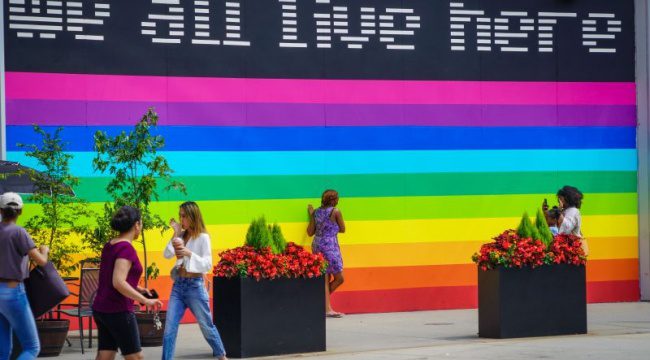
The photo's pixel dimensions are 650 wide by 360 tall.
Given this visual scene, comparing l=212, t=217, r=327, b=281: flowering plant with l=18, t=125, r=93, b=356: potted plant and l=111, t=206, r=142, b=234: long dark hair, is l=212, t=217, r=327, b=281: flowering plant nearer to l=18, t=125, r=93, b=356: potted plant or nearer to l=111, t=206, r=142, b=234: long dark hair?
l=18, t=125, r=93, b=356: potted plant

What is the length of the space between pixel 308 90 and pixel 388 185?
1815mm

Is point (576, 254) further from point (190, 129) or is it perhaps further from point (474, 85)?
point (190, 129)

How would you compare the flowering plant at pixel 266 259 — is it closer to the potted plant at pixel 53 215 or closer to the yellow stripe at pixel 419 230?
the potted plant at pixel 53 215

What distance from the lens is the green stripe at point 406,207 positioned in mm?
16422

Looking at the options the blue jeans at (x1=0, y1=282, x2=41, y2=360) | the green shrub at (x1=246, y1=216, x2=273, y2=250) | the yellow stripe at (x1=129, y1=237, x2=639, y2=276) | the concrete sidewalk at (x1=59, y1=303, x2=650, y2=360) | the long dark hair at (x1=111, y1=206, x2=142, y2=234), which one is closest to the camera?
the long dark hair at (x1=111, y1=206, x2=142, y2=234)

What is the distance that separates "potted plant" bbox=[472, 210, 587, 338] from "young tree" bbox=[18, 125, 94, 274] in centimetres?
480

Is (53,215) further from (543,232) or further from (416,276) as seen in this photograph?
(416,276)

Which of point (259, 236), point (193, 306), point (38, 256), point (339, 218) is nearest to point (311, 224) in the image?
point (339, 218)

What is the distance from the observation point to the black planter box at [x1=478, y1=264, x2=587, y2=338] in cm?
1367

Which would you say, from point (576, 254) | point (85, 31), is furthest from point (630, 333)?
point (85, 31)

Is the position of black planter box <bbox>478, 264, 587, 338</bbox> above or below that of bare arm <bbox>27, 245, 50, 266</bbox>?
below

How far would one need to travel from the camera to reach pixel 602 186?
1838 cm

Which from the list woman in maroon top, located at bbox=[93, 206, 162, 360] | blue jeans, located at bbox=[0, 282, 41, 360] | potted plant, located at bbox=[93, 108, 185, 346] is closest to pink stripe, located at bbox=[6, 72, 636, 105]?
potted plant, located at bbox=[93, 108, 185, 346]

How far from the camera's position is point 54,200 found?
13617 mm
